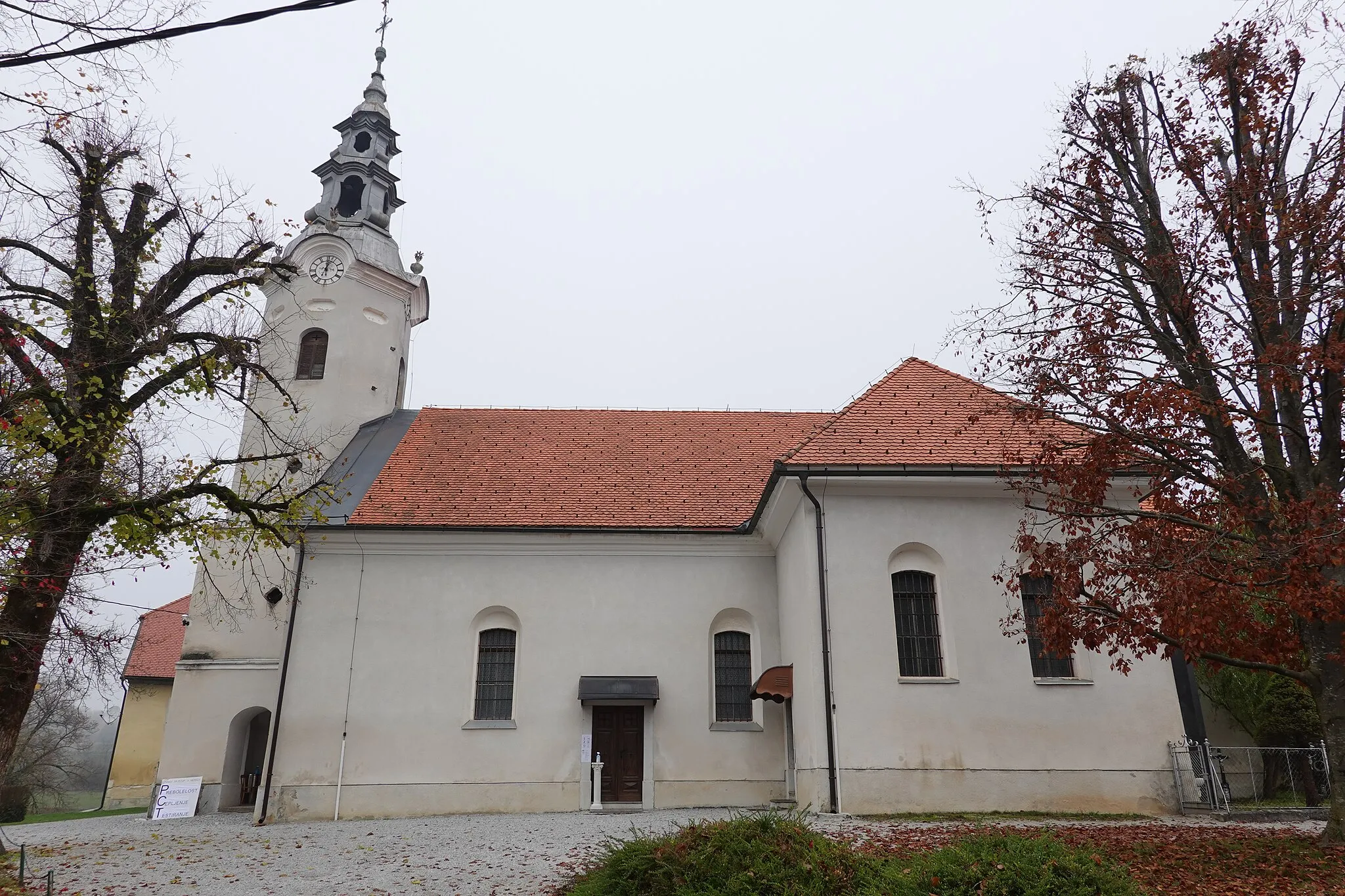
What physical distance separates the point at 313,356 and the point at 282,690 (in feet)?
28.5

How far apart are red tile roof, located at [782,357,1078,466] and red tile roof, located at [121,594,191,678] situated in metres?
22.0

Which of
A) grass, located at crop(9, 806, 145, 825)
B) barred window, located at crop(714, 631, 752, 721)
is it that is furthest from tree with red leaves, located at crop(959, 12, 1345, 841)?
grass, located at crop(9, 806, 145, 825)

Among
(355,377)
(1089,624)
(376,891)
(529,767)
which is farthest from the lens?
(355,377)

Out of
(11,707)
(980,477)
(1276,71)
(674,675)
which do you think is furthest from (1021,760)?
(11,707)

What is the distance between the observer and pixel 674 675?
1708 centimetres

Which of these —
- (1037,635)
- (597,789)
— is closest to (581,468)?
(597,789)

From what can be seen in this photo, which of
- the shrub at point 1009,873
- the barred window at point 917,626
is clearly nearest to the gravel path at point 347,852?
the barred window at point 917,626

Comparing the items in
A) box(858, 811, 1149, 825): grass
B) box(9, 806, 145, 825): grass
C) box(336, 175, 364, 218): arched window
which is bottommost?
box(9, 806, 145, 825): grass

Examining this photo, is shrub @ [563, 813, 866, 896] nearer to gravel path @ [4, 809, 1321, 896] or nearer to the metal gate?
gravel path @ [4, 809, 1321, 896]

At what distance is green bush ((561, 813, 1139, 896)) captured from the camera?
5.78 metres

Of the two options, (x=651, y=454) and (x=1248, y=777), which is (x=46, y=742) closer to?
(x=651, y=454)

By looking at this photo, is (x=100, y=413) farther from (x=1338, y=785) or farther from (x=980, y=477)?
(x=1338, y=785)

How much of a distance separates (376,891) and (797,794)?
25.6 ft

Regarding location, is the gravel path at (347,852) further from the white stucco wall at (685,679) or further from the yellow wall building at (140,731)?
the yellow wall building at (140,731)
